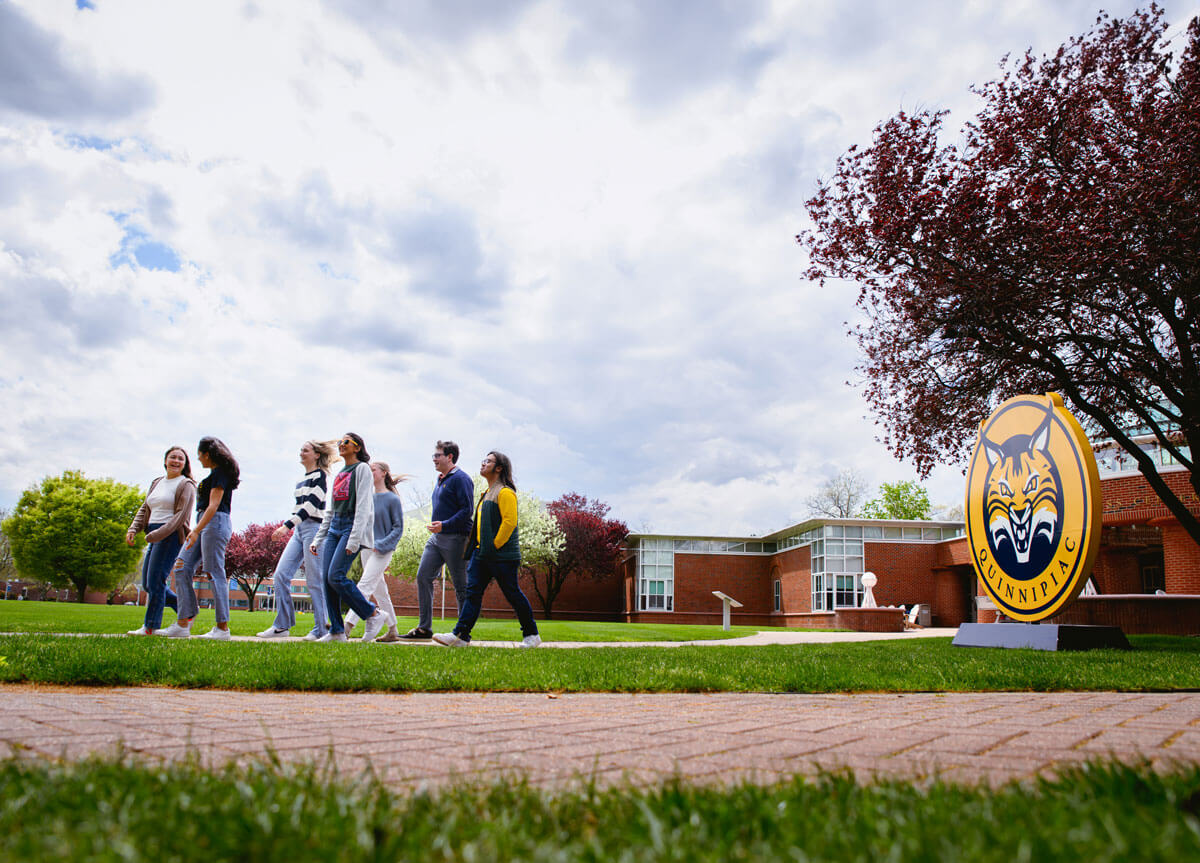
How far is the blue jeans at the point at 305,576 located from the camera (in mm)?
9430

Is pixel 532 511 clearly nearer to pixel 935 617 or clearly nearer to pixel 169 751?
pixel 935 617

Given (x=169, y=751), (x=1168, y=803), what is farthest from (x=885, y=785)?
(x=169, y=751)

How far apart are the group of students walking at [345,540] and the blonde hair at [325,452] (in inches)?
22.3

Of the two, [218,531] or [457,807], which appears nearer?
[457,807]

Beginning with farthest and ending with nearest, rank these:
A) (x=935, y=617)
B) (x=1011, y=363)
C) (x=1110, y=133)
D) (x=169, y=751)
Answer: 1. (x=935, y=617)
2. (x=1011, y=363)
3. (x=1110, y=133)
4. (x=169, y=751)

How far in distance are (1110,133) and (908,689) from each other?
10.6m

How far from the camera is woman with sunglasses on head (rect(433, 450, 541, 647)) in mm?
8219

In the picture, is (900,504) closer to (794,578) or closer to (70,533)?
(794,578)

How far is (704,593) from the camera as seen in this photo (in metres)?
45.9

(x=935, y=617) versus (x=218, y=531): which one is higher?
(x=218, y=531)

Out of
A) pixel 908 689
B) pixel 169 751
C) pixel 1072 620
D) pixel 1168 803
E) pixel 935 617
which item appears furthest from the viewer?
pixel 935 617

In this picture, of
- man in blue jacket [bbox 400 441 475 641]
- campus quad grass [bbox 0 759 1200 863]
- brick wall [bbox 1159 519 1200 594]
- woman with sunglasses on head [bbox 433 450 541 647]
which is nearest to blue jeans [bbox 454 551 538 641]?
woman with sunglasses on head [bbox 433 450 541 647]

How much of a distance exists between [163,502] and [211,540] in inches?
34.7

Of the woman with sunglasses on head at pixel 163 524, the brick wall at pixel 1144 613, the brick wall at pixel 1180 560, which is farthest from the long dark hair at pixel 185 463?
the brick wall at pixel 1180 560
